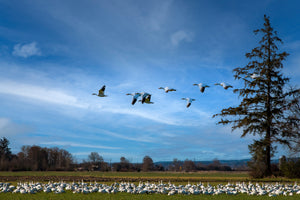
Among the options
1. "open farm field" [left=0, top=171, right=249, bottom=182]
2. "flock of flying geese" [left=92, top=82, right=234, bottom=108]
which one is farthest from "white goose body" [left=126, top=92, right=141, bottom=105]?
"open farm field" [left=0, top=171, right=249, bottom=182]

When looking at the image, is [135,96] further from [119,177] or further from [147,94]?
[119,177]

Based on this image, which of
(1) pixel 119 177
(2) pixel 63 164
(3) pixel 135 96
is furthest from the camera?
(2) pixel 63 164

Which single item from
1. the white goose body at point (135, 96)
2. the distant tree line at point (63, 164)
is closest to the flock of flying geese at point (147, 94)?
the white goose body at point (135, 96)

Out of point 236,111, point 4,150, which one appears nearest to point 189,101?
point 236,111

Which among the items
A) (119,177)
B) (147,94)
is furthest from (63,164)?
(147,94)

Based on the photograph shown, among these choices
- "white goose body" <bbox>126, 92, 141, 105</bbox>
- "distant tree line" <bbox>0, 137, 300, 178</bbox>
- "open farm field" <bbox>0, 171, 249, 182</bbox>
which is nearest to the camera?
"white goose body" <bbox>126, 92, 141, 105</bbox>

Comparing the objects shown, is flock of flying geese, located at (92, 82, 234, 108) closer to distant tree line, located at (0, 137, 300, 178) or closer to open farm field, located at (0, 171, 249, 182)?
open farm field, located at (0, 171, 249, 182)

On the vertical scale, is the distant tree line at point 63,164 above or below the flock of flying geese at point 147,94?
below

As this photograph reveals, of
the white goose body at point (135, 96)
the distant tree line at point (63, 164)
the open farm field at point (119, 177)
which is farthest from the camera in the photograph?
the distant tree line at point (63, 164)

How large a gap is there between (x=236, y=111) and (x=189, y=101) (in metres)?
19.5

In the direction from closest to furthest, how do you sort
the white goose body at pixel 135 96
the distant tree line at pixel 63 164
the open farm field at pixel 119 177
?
the white goose body at pixel 135 96, the open farm field at pixel 119 177, the distant tree line at pixel 63 164

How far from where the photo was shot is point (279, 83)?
32.5 metres

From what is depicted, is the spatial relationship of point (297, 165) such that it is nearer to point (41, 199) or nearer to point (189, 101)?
point (189, 101)

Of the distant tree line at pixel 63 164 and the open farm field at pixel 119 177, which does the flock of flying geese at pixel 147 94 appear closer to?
the open farm field at pixel 119 177
